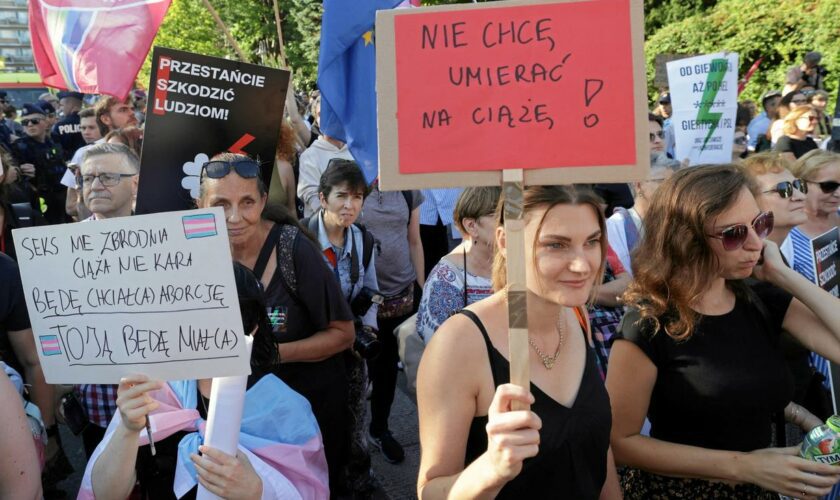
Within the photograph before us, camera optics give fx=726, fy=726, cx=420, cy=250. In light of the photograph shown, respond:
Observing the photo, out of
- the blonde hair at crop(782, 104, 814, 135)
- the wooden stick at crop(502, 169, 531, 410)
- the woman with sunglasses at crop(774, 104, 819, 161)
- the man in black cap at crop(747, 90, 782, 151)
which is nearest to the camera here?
the wooden stick at crop(502, 169, 531, 410)

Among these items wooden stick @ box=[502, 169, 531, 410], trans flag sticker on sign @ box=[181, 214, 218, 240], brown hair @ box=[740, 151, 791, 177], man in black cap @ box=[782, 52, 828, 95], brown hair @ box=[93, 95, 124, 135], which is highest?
man in black cap @ box=[782, 52, 828, 95]

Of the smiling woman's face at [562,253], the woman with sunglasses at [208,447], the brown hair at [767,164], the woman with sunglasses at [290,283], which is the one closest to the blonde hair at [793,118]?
the brown hair at [767,164]

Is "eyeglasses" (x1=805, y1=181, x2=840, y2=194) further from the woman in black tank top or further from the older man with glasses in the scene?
the older man with glasses

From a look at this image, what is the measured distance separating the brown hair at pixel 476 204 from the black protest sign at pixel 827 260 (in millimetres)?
1303

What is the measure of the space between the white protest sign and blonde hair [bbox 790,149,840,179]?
179 cm

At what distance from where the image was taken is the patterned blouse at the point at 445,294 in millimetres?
3027

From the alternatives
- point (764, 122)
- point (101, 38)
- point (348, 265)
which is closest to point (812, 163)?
point (348, 265)

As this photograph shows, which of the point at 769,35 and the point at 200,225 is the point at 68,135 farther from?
the point at 769,35

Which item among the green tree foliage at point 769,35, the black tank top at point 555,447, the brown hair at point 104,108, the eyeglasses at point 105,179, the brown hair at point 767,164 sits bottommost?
the black tank top at point 555,447

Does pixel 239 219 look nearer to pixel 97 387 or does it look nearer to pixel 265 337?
pixel 265 337

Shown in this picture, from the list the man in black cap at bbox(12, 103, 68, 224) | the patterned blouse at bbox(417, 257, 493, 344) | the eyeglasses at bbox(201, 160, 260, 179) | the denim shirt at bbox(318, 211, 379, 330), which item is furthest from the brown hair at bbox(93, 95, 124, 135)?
the patterned blouse at bbox(417, 257, 493, 344)

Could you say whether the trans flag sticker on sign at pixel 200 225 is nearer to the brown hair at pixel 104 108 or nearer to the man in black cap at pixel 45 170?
the brown hair at pixel 104 108

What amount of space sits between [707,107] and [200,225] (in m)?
4.94

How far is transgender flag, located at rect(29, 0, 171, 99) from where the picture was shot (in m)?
4.66
